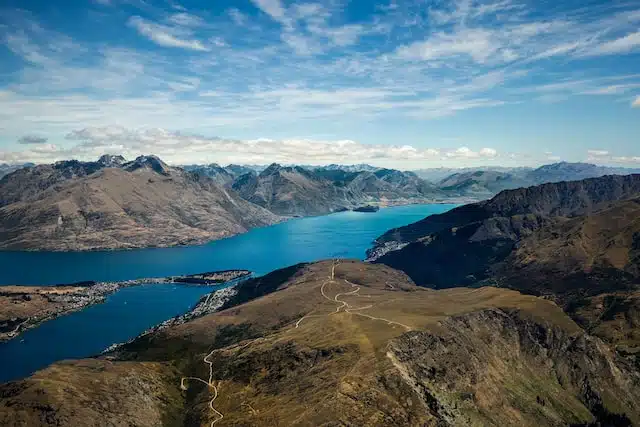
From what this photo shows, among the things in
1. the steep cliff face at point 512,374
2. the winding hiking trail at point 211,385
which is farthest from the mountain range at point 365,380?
the steep cliff face at point 512,374

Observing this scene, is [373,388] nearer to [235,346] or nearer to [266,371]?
[266,371]

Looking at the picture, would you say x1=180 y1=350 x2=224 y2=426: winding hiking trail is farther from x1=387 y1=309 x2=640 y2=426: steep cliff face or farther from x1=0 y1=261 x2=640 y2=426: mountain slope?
x1=387 y1=309 x2=640 y2=426: steep cliff face

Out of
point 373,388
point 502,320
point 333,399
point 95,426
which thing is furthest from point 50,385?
point 502,320

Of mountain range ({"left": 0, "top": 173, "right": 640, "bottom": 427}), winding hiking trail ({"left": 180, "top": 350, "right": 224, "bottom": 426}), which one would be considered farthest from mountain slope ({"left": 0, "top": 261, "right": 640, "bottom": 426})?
winding hiking trail ({"left": 180, "top": 350, "right": 224, "bottom": 426})

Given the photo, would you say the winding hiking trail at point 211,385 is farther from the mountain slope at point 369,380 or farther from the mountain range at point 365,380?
the mountain slope at point 369,380

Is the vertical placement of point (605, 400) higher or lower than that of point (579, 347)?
lower

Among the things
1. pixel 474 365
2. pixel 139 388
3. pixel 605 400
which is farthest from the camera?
pixel 605 400

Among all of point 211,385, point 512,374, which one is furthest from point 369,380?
point 512,374
